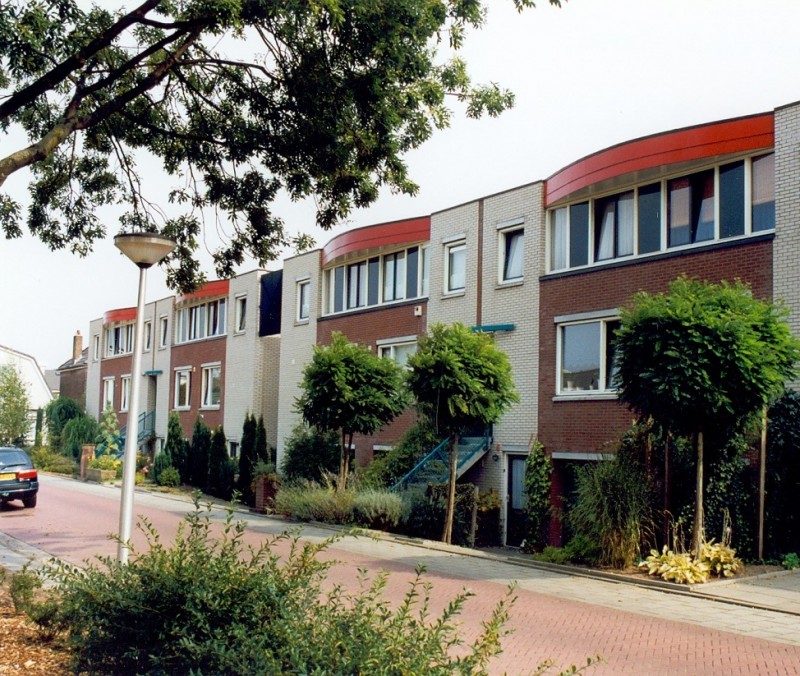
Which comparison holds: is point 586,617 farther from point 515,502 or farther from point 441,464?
point 441,464

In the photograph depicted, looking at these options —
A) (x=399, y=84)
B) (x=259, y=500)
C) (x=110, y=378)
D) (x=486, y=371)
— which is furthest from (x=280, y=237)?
(x=110, y=378)

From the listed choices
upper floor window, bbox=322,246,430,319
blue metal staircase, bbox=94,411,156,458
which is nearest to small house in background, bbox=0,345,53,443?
blue metal staircase, bbox=94,411,156,458

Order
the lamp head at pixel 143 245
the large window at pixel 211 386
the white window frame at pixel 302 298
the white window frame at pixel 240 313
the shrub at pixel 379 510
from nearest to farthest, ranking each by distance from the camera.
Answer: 1. the lamp head at pixel 143 245
2. the shrub at pixel 379 510
3. the white window frame at pixel 302 298
4. the white window frame at pixel 240 313
5. the large window at pixel 211 386

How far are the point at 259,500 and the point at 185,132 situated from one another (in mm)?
13283

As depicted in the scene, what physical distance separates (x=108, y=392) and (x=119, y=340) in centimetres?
282

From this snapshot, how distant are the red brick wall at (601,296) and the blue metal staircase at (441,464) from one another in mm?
2016

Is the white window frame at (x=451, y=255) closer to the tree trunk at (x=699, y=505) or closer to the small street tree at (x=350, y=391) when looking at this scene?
the small street tree at (x=350, y=391)

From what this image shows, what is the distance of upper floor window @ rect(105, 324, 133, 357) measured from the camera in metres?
45.0

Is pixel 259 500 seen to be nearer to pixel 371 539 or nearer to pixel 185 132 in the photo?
pixel 371 539

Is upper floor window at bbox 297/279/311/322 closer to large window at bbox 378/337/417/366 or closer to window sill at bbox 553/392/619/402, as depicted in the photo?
large window at bbox 378/337/417/366

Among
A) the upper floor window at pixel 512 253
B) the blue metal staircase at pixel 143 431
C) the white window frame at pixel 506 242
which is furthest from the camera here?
the blue metal staircase at pixel 143 431

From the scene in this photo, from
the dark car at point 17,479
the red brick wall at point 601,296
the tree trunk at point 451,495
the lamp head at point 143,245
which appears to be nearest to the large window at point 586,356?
the red brick wall at point 601,296

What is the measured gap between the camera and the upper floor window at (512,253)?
20781 mm

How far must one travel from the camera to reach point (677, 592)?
12.2 meters
